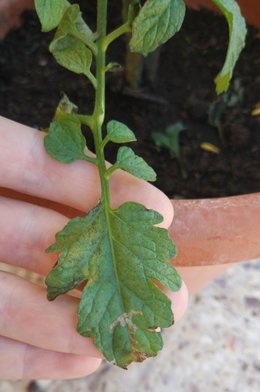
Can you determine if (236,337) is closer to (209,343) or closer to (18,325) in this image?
(209,343)

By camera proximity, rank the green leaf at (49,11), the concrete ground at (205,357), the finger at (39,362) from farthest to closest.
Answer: the concrete ground at (205,357)
the finger at (39,362)
the green leaf at (49,11)

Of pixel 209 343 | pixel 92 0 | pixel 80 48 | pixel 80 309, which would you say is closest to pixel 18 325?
pixel 80 309

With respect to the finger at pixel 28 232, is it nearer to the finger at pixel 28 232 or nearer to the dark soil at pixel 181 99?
the finger at pixel 28 232

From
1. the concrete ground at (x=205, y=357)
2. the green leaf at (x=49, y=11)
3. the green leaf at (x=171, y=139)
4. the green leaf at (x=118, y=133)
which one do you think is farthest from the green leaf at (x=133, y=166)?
the concrete ground at (x=205, y=357)

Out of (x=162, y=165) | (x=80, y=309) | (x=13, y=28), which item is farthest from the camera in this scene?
(x=13, y=28)

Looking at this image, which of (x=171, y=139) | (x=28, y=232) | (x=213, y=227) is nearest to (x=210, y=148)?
(x=171, y=139)

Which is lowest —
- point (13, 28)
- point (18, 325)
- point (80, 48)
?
point (18, 325)
